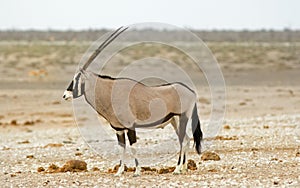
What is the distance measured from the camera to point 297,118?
26.0m

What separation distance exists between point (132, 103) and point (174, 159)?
2.83 metres

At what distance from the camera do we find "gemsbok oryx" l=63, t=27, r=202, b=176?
1354 centimetres

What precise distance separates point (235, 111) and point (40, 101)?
10379 millimetres

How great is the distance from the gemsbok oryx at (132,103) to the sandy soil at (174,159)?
79 centimetres

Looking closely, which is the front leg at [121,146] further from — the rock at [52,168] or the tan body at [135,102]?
the rock at [52,168]

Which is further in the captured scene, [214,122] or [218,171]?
[214,122]

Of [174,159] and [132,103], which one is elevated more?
→ [132,103]

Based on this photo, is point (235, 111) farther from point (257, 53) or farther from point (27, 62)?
point (257, 53)

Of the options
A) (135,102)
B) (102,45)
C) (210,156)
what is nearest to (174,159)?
(210,156)

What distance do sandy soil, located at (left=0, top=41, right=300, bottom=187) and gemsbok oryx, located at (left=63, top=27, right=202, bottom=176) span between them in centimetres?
79

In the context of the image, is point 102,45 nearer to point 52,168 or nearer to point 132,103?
point 132,103

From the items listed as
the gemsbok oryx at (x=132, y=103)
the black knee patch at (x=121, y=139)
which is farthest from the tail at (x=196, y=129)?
the black knee patch at (x=121, y=139)

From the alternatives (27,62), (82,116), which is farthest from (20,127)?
(27,62)

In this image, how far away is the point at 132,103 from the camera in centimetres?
1359
